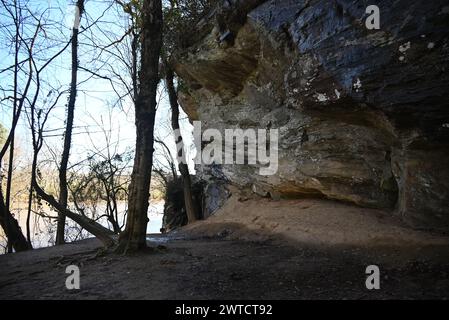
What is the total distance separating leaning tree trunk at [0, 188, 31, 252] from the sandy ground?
169cm

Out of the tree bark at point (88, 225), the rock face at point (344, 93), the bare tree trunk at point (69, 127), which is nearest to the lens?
the rock face at point (344, 93)

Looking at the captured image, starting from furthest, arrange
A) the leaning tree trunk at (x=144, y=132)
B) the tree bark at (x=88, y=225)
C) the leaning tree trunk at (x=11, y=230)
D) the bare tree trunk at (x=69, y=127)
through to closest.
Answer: the bare tree trunk at (x=69, y=127), the leaning tree trunk at (x=11, y=230), the tree bark at (x=88, y=225), the leaning tree trunk at (x=144, y=132)

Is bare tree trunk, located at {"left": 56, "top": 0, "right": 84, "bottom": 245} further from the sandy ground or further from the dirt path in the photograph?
the dirt path

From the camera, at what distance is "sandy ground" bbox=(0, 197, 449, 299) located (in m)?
3.47

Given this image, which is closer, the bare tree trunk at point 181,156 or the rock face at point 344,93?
the rock face at point 344,93

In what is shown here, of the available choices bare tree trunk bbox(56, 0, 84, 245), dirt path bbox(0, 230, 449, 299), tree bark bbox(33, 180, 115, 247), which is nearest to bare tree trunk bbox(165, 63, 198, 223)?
bare tree trunk bbox(56, 0, 84, 245)

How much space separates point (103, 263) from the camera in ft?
16.3

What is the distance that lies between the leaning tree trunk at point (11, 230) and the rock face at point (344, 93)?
20.0ft

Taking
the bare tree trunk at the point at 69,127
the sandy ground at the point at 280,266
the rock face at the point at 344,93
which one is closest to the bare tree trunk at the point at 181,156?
the rock face at the point at 344,93

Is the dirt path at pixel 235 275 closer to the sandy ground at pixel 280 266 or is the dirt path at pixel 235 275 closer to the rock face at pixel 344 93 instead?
the sandy ground at pixel 280 266

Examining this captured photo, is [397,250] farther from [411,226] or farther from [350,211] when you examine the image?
[350,211]

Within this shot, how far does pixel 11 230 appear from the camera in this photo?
793 cm

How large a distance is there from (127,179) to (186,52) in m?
7.79

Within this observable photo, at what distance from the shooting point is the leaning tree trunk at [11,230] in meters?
7.87
